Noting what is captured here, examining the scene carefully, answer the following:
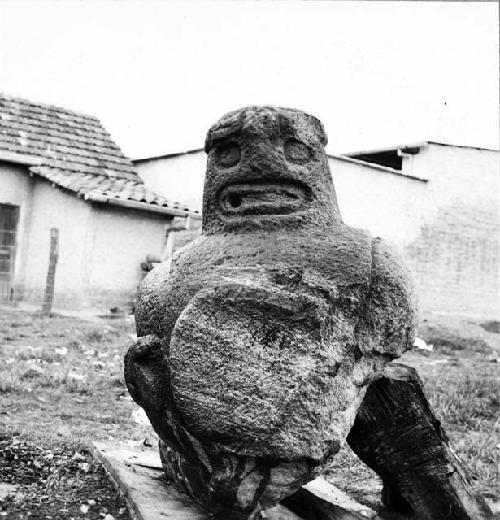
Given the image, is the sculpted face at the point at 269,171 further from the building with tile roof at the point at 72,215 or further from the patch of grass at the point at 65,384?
the building with tile roof at the point at 72,215

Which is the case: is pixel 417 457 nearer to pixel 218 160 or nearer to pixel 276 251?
pixel 276 251

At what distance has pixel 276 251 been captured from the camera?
8.57 ft

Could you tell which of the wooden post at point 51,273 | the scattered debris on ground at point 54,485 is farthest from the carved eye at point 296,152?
the wooden post at point 51,273

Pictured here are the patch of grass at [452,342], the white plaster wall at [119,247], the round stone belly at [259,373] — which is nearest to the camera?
the round stone belly at [259,373]

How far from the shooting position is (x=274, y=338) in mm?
2449

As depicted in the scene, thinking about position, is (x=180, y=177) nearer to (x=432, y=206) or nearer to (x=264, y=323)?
(x=432, y=206)

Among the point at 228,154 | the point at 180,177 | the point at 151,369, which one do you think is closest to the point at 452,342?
the point at 180,177

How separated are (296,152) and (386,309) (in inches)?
28.3

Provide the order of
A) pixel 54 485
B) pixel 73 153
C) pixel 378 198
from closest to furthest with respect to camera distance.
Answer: pixel 54 485, pixel 73 153, pixel 378 198

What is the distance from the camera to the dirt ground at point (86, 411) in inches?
131

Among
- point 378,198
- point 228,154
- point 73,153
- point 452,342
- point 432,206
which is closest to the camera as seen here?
point 228,154

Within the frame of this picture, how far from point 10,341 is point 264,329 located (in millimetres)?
6156

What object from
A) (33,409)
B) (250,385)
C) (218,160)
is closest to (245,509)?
(250,385)

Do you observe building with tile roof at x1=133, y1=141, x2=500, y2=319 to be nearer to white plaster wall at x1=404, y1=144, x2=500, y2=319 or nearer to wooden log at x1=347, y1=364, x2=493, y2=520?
white plaster wall at x1=404, y1=144, x2=500, y2=319
